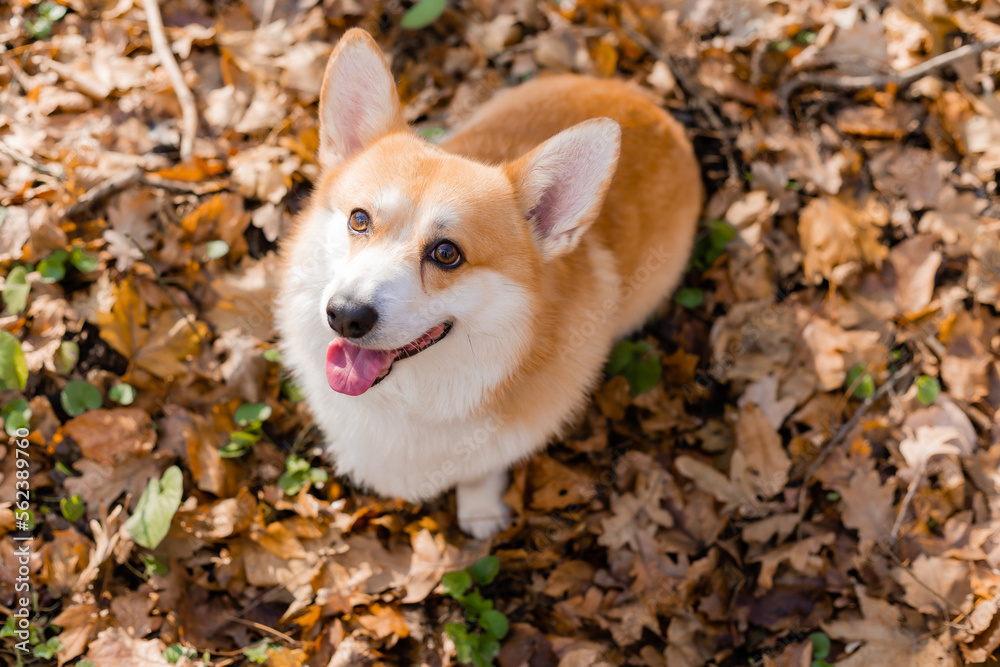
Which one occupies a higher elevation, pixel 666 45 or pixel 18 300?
pixel 666 45

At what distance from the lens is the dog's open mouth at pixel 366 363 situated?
2.20m

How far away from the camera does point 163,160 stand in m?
3.58

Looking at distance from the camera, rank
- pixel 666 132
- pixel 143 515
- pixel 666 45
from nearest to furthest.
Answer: pixel 143 515 → pixel 666 132 → pixel 666 45

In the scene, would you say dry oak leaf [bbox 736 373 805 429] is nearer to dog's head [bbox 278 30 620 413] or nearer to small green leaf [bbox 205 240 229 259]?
dog's head [bbox 278 30 620 413]

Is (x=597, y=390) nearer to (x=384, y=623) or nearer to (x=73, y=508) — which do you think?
(x=384, y=623)

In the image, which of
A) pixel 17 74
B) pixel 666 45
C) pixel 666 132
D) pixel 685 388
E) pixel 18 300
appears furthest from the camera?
pixel 666 45

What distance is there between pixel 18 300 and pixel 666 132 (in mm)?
3350

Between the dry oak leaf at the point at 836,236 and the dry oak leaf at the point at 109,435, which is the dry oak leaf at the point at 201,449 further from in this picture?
the dry oak leaf at the point at 836,236

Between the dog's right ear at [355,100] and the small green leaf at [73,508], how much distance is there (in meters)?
1.91

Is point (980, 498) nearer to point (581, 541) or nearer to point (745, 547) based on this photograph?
point (745, 547)

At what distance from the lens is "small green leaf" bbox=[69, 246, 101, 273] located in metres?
3.11

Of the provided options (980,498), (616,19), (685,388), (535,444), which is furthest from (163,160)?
(980,498)

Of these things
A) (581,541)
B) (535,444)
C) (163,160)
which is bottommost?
(581,541)
